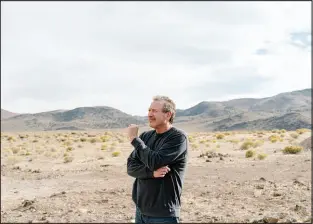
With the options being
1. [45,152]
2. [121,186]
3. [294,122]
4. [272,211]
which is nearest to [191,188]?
[121,186]

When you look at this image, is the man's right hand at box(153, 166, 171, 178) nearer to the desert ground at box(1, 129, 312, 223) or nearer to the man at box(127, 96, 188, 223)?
the man at box(127, 96, 188, 223)

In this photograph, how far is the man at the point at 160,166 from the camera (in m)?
4.82

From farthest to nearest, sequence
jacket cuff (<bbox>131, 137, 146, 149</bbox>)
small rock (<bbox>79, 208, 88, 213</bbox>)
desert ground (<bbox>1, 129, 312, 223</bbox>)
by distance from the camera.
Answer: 1. small rock (<bbox>79, 208, 88, 213</bbox>)
2. desert ground (<bbox>1, 129, 312, 223</bbox>)
3. jacket cuff (<bbox>131, 137, 146, 149</bbox>)

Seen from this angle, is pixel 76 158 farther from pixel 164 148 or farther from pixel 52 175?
pixel 164 148

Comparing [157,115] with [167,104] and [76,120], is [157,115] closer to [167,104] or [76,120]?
[167,104]

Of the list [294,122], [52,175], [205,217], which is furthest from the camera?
[294,122]

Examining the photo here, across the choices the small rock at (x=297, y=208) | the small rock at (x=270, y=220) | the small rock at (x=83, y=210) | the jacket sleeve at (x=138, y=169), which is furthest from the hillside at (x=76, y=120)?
the jacket sleeve at (x=138, y=169)

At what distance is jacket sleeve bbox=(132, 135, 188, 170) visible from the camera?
4.77 metres

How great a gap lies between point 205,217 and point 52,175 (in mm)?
10987

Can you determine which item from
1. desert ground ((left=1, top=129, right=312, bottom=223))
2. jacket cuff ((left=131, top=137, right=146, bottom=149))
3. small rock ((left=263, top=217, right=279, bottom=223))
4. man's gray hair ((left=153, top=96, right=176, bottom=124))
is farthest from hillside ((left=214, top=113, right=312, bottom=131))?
jacket cuff ((left=131, top=137, right=146, bottom=149))

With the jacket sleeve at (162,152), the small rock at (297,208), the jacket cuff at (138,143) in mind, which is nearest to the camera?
the jacket sleeve at (162,152)

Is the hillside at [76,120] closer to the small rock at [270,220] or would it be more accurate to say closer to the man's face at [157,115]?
the small rock at [270,220]

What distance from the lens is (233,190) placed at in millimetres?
14711

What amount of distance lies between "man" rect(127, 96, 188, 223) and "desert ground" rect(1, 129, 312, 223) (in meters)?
6.52
